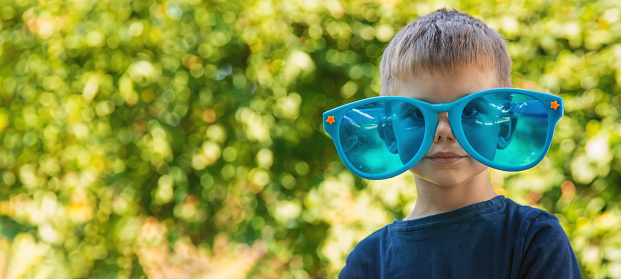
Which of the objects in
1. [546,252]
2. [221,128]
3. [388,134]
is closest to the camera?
[546,252]

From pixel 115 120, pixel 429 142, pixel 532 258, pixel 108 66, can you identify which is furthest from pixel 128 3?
pixel 532 258

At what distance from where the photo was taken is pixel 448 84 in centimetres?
107

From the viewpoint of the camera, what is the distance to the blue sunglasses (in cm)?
104

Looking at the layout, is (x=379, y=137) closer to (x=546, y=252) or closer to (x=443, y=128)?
(x=443, y=128)

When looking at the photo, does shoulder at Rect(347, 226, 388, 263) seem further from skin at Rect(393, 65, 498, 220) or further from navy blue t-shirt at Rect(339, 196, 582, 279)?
skin at Rect(393, 65, 498, 220)

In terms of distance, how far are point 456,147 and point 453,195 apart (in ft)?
0.37

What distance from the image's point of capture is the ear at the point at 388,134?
1.13 metres

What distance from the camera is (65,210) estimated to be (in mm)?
2816

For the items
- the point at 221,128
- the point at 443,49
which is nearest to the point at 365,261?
the point at 443,49

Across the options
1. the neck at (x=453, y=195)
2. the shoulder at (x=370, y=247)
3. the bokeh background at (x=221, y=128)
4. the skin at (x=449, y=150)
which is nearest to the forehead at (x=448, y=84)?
the skin at (x=449, y=150)

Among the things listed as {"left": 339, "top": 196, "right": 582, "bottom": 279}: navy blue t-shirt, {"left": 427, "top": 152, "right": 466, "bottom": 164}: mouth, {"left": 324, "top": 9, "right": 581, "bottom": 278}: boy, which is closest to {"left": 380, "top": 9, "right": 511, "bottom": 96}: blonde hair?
{"left": 324, "top": 9, "right": 581, "bottom": 278}: boy

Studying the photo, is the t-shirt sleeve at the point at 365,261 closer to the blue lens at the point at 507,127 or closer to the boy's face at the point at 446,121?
the boy's face at the point at 446,121

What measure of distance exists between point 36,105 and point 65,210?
19.9 inches

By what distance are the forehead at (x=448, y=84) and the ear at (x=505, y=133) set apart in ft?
0.25
